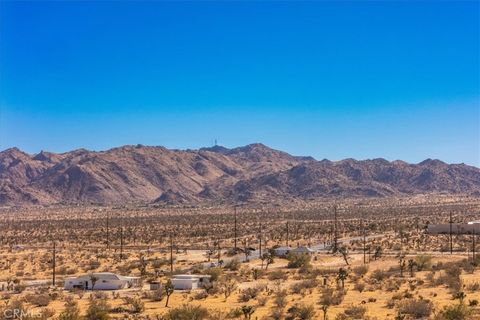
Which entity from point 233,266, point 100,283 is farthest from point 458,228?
point 100,283

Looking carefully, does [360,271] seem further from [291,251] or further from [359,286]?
[291,251]

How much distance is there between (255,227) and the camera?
105 metres

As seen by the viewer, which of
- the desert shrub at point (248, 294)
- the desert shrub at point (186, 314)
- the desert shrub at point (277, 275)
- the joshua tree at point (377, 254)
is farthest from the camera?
the joshua tree at point (377, 254)

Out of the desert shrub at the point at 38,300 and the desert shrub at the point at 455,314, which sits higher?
the desert shrub at the point at 455,314

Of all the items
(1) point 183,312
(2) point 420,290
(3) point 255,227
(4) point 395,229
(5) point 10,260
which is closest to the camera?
(1) point 183,312

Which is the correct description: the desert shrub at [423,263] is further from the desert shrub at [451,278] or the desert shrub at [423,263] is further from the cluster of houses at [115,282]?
the cluster of houses at [115,282]

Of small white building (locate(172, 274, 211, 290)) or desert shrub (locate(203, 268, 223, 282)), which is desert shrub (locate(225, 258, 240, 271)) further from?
small white building (locate(172, 274, 211, 290))

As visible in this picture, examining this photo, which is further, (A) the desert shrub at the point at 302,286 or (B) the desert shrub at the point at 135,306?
(A) the desert shrub at the point at 302,286

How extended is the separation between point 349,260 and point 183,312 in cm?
3187

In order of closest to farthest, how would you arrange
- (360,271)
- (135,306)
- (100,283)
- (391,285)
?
(135,306)
(391,285)
(100,283)
(360,271)

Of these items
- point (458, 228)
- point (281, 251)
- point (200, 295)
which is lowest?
point (200, 295)

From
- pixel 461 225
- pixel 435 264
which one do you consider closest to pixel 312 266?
pixel 435 264

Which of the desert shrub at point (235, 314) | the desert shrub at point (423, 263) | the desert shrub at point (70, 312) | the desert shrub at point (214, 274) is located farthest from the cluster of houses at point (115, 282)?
the desert shrub at point (423, 263)

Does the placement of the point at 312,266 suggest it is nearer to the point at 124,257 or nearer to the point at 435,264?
the point at 435,264
